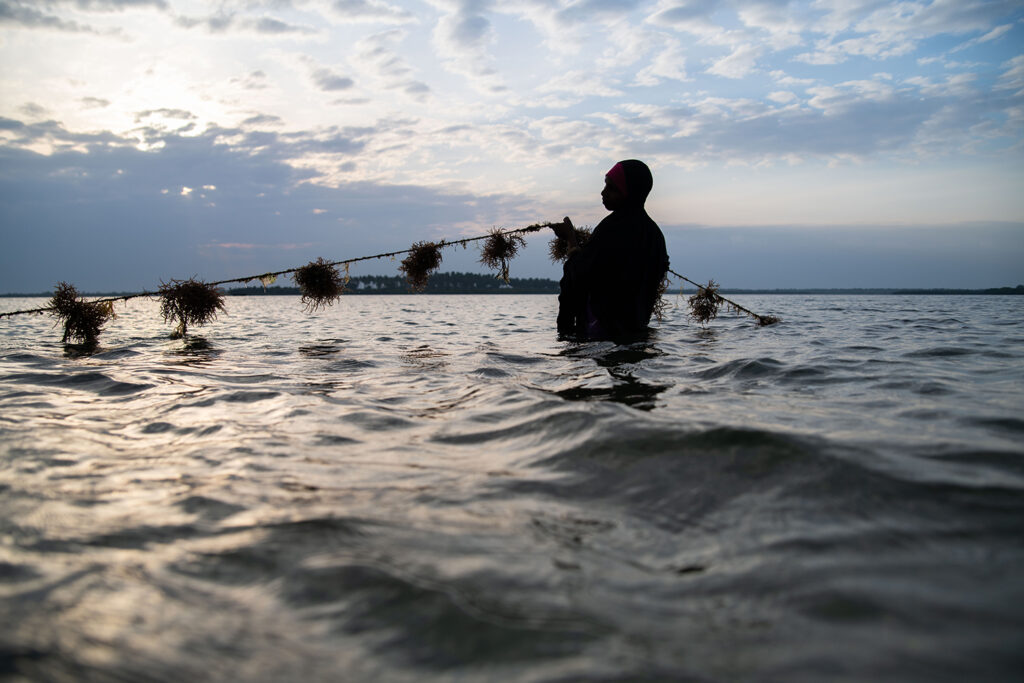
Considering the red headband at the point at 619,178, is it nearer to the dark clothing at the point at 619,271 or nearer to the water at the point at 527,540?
the dark clothing at the point at 619,271

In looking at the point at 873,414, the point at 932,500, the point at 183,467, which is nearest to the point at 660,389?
the point at 873,414

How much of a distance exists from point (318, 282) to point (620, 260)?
19.6 ft

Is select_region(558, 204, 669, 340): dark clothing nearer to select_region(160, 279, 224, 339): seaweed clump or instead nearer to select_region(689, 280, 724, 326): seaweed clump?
select_region(689, 280, 724, 326): seaweed clump

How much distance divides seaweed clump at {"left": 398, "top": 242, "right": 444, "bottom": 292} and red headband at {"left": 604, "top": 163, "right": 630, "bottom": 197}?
424 cm

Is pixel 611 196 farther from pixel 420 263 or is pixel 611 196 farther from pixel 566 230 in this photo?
pixel 420 263

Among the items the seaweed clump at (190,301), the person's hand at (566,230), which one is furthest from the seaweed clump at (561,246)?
the seaweed clump at (190,301)

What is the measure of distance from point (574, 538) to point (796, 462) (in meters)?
1.29

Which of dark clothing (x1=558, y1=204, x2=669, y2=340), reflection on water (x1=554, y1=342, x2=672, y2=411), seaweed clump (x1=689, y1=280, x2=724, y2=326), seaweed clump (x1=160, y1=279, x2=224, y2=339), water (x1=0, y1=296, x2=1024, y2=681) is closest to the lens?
water (x1=0, y1=296, x2=1024, y2=681)

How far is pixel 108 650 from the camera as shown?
4.83 ft

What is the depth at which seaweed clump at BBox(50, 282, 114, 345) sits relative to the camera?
10773mm

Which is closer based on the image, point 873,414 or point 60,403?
point 873,414

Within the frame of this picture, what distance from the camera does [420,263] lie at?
38.8ft

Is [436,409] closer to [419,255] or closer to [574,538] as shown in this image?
[574,538]

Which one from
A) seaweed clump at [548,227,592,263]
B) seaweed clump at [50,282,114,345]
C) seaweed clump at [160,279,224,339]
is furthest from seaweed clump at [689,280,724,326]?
seaweed clump at [50,282,114,345]
